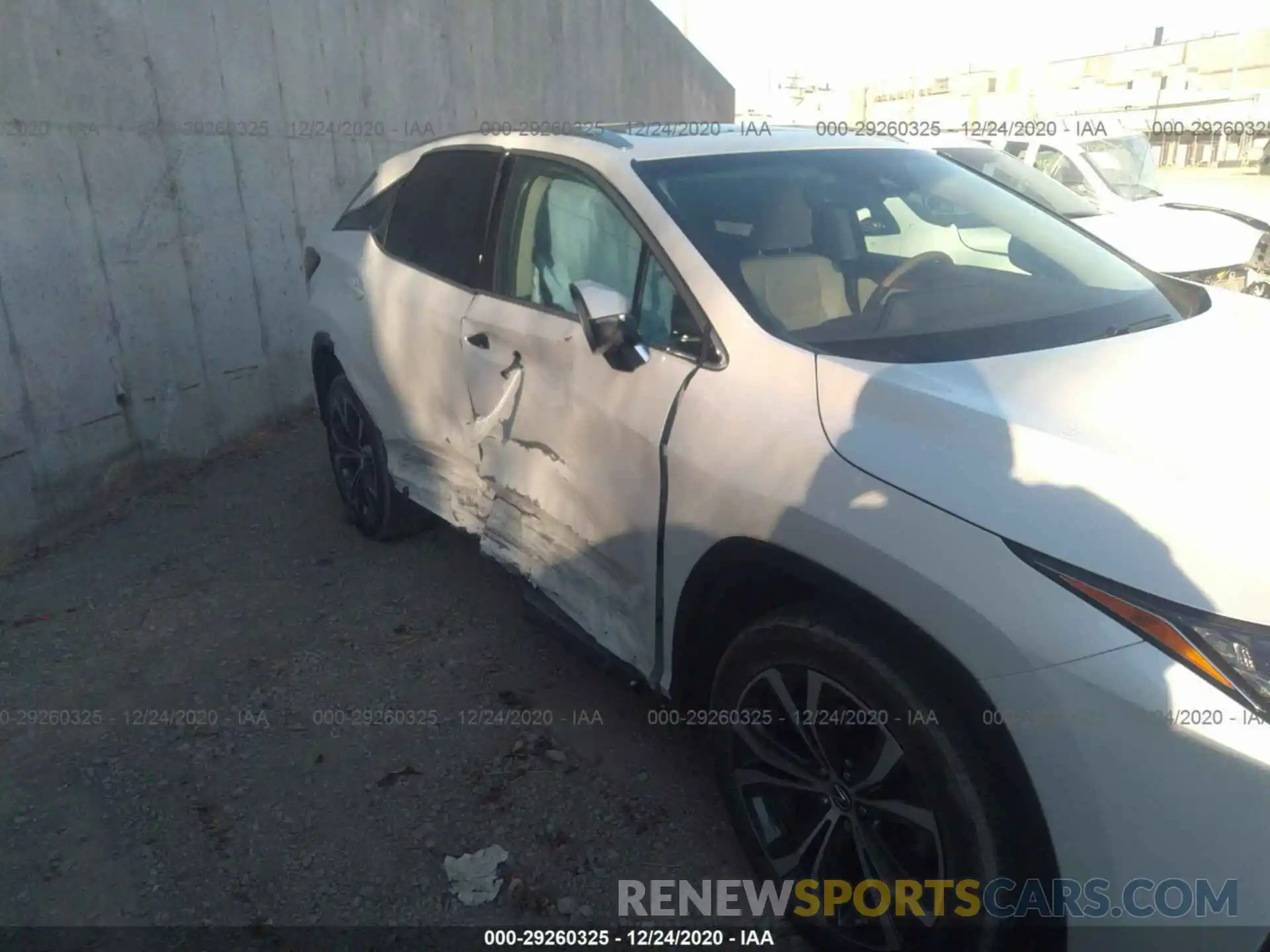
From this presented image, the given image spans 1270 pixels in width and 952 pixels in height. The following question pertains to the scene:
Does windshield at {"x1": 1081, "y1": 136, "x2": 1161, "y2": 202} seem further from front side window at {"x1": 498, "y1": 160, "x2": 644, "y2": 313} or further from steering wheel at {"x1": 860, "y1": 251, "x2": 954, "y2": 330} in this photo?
front side window at {"x1": 498, "y1": 160, "x2": 644, "y2": 313}

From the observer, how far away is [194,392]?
574cm

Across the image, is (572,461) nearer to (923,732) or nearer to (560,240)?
(560,240)

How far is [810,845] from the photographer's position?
7.39 ft

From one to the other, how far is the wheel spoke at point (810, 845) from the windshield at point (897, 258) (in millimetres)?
1079

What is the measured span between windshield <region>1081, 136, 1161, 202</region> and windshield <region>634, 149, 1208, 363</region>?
7159mm

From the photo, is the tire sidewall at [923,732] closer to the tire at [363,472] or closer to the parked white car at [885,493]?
the parked white car at [885,493]

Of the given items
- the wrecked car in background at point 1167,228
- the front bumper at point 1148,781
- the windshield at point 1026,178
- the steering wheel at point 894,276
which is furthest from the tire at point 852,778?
the windshield at point 1026,178

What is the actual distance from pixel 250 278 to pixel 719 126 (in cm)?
382

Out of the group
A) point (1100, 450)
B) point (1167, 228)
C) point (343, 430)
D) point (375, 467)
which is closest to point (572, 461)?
point (1100, 450)

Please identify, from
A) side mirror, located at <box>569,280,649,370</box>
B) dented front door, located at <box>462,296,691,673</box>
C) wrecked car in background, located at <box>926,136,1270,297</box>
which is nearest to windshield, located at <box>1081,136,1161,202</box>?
wrecked car in background, located at <box>926,136,1270,297</box>

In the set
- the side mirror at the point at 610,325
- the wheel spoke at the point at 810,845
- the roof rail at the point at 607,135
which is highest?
the roof rail at the point at 607,135

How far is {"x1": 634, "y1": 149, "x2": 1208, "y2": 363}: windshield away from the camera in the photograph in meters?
2.43

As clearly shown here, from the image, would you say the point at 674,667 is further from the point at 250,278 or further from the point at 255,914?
the point at 250,278

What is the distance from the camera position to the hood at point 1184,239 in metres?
7.52
